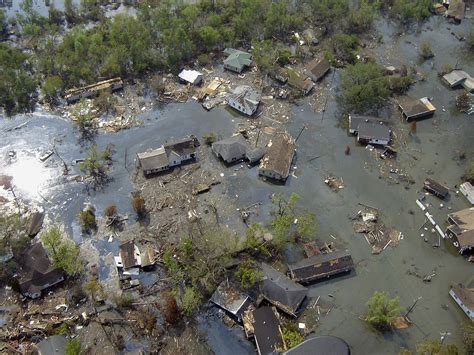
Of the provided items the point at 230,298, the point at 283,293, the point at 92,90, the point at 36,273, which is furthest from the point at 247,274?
the point at 92,90

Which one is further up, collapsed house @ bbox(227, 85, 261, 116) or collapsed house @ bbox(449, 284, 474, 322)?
collapsed house @ bbox(227, 85, 261, 116)

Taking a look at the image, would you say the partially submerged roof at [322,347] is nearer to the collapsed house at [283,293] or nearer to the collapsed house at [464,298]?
the collapsed house at [283,293]

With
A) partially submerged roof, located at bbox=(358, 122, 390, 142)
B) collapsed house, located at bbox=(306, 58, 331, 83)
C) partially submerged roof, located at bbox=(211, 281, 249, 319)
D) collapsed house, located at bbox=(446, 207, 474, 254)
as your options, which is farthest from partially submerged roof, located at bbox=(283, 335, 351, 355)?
collapsed house, located at bbox=(306, 58, 331, 83)

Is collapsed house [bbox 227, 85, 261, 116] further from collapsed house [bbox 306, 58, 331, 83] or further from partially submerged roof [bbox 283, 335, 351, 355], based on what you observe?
partially submerged roof [bbox 283, 335, 351, 355]

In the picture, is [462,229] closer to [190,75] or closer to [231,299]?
[231,299]

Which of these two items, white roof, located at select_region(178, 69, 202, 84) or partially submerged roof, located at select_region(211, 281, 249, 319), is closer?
partially submerged roof, located at select_region(211, 281, 249, 319)
